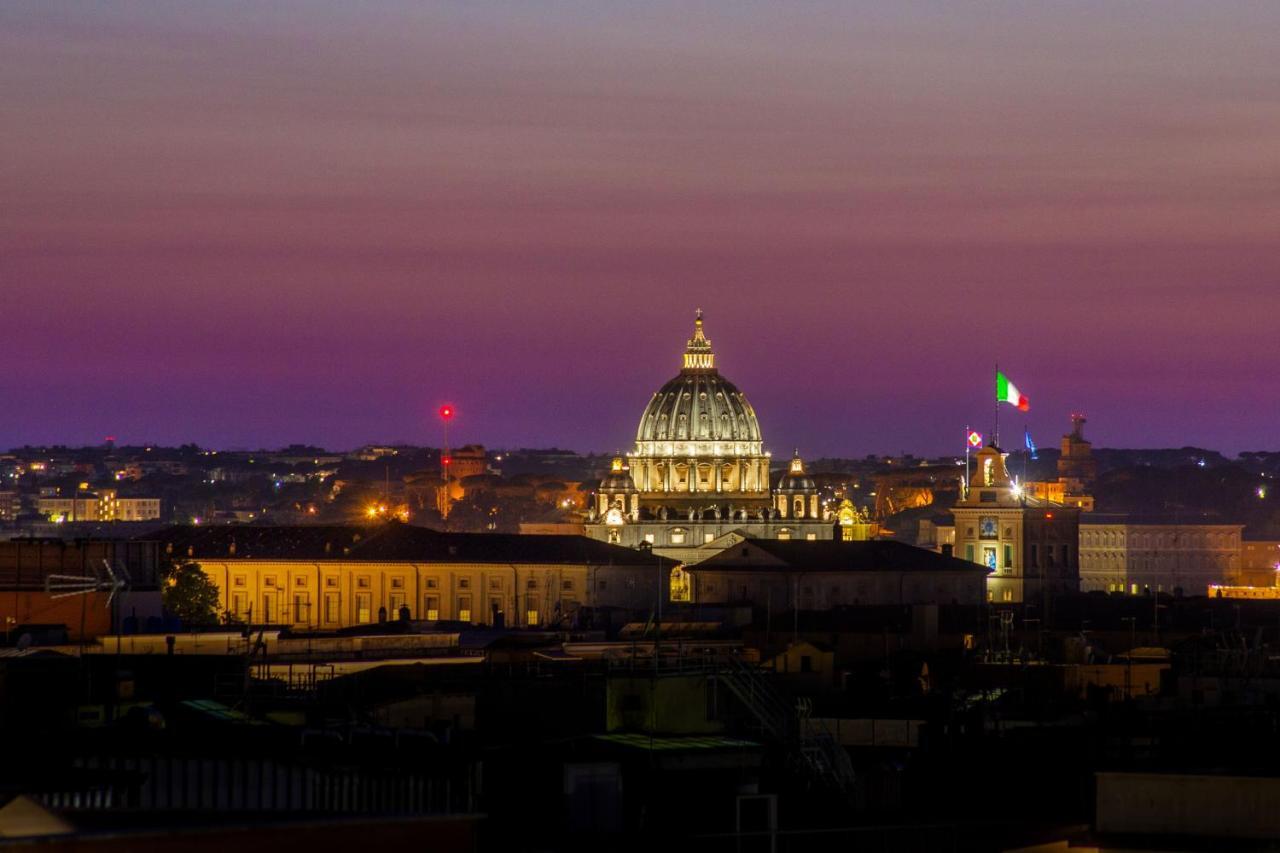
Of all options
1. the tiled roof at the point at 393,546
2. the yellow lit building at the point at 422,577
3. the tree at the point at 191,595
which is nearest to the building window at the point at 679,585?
the tiled roof at the point at 393,546

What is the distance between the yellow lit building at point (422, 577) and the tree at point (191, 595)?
51.9 ft

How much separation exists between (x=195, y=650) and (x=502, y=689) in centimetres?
2236

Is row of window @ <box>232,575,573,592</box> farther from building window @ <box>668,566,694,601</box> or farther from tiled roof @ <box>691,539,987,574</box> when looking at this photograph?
tiled roof @ <box>691,539,987,574</box>

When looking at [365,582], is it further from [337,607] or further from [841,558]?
[841,558]

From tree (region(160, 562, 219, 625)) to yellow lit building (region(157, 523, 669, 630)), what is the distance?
51.9 ft

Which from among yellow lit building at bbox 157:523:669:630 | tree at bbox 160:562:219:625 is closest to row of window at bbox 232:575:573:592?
yellow lit building at bbox 157:523:669:630

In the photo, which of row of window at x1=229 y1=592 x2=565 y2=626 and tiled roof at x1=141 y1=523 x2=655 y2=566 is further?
tiled roof at x1=141 y1=523 x2=655 y2=566

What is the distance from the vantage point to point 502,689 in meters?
53.2

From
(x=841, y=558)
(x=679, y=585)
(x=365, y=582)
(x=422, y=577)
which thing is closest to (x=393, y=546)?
(x=365, y=582)

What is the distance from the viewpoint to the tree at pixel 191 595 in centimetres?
12719

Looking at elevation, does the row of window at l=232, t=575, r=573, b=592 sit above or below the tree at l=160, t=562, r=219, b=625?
above

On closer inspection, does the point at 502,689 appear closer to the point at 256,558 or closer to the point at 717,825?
the point at 717,825

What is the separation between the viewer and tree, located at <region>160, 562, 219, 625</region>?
127 metres

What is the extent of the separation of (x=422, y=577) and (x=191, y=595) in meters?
33.5
